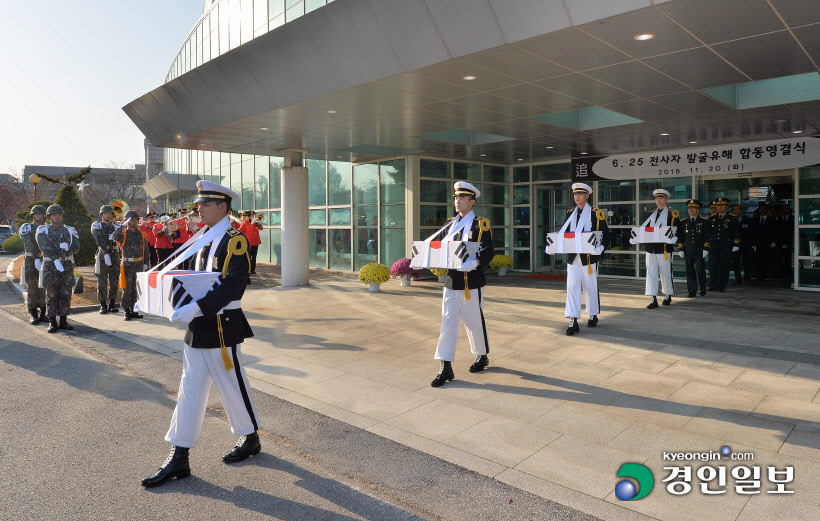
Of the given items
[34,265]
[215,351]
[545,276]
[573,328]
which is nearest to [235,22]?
[34,265]

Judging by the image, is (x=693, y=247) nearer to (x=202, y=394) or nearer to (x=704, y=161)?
(x=704, y=161)

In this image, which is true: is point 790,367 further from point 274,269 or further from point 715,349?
point 274,269

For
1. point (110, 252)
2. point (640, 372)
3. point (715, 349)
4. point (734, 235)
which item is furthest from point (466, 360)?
point (734, 235)

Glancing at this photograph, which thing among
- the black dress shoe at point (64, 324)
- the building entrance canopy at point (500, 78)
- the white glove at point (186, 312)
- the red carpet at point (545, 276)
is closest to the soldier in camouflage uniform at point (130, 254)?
the black dress shoe at point (64, 324)

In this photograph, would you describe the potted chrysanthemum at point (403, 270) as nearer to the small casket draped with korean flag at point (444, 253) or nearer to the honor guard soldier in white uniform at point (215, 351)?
the small casket draped with korean flag at point (444, 253)

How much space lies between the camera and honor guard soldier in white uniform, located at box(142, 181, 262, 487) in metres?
3.74

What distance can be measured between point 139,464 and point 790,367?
6747 millimetres

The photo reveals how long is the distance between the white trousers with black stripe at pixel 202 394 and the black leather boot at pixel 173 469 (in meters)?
0.07

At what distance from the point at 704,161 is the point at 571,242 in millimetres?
8084

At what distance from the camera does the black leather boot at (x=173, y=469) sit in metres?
3.66

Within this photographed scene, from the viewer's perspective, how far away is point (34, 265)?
387 inches

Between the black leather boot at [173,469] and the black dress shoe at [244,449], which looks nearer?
the black leather boot at [173,469]

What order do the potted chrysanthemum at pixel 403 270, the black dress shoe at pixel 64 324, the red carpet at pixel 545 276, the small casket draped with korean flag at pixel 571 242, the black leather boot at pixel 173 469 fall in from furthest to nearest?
the red carpet at pixel 545 276 < the potted chrysanthemum at pixel 403 270 < the black dress shoe at pixel 64 324 < the small casket draped with korean flag at pixel 571 242 < the black leather boot at pixel 173 469

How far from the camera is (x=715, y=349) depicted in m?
7.23
